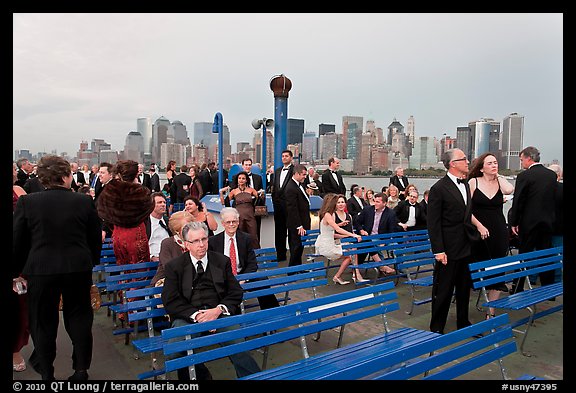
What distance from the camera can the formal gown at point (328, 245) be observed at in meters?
6.58

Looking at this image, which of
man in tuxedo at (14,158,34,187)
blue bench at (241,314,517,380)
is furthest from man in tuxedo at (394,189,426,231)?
man in tuxedo at (14,158,34,187)

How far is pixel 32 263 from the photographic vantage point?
333cm

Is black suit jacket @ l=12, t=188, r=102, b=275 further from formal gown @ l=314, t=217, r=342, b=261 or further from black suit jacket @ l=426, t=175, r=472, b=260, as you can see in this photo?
formal gown @ l=314, t=217, r=342, b=261

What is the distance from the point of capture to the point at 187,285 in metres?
3.66

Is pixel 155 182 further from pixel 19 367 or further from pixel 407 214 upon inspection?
pixel 19 367

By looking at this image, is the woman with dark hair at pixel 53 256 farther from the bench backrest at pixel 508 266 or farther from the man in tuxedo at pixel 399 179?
the man in tuxedo at pixel 399 179

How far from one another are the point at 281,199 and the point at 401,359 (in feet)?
17.2

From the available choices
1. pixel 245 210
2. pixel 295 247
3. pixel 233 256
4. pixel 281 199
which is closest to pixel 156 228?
pixel 233 256

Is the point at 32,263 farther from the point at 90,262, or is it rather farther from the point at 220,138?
the point at 220,138

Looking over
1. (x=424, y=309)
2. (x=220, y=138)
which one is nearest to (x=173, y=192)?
(x=220, y=138)

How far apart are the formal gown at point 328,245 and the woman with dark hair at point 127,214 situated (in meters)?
2.65

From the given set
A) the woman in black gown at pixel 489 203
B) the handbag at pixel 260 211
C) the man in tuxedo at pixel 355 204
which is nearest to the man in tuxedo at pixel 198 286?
the woman in black gown at pixel 489 203
